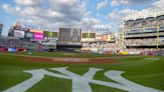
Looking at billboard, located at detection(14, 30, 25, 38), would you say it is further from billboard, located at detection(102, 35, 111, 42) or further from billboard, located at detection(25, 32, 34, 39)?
billboard, located at detection(102, 35, 111, 42)

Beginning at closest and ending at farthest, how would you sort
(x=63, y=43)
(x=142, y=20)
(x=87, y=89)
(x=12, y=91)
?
(x=12, y=91) → (x=87, y=89) → (x=142, y=20) → (x=63, y=43)

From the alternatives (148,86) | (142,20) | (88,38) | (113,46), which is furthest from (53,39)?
(148,86)

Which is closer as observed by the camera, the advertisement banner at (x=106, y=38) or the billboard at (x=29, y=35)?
the billboard at (x=29, y=35)

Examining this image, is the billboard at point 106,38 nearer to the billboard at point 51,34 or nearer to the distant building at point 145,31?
the distant building at point 145,31

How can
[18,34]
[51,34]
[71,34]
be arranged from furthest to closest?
1. [51,34]
2. [71,34]
3. [18,34]

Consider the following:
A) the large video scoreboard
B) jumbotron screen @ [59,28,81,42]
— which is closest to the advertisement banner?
the large video scoreboard

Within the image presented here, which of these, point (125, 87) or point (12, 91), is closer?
point (12, 91)

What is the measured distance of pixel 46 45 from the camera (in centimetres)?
13350

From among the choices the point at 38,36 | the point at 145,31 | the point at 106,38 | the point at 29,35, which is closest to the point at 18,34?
the point at 29,35

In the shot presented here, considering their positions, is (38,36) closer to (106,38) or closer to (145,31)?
(106,38)

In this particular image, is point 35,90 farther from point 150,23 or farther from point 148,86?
point 150,23

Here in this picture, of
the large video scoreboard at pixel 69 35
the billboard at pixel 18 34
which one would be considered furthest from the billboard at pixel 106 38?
the billboard at pixel 18 34

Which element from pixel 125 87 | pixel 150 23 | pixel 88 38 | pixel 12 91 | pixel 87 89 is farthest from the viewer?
pixel 88 38

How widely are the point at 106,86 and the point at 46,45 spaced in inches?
4868
